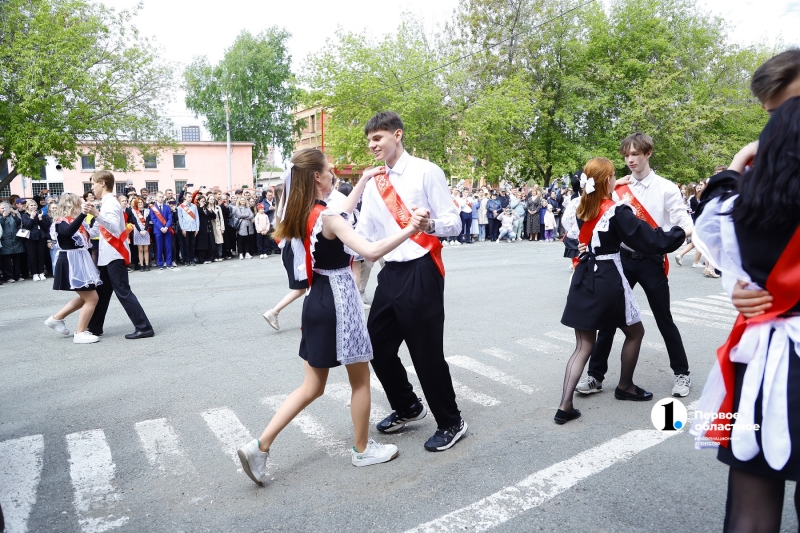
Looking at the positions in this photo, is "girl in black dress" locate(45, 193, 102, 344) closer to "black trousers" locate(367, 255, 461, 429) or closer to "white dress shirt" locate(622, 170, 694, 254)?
"black trousers" locate(367, 255, 461, 429)

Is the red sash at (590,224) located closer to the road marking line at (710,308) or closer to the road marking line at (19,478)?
the road marking line at (19,478)

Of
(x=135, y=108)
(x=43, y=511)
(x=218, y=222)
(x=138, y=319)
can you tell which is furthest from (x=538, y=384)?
(x=135, y=108)

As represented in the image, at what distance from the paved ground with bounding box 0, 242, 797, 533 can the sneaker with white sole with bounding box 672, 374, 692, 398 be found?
0.31ft

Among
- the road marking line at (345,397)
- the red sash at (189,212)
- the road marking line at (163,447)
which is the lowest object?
the road marking line at (163,447)

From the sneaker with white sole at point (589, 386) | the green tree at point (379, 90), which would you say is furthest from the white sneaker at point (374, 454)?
the green tree at point (379, 90)

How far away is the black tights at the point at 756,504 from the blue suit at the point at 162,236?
15897mm

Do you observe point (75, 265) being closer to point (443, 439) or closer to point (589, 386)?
point (443, 439)

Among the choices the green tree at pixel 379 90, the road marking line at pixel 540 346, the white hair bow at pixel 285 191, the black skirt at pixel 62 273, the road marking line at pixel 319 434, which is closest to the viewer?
the white hair bow at pixel 285 191

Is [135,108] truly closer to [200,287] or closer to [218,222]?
[218,222]

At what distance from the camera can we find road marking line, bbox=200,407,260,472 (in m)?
4.37

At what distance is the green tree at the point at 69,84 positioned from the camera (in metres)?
21.8

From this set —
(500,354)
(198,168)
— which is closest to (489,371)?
(500,354)

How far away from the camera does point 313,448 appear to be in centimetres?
432

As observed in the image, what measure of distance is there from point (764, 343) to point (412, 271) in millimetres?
2198
